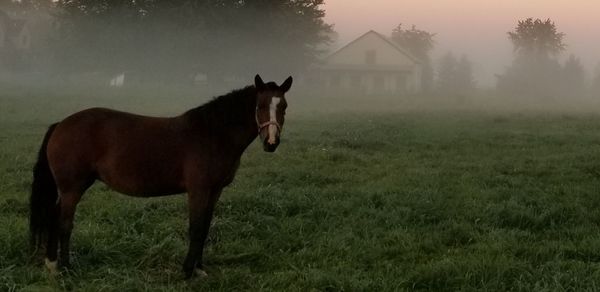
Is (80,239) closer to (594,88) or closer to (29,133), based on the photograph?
(29,133)

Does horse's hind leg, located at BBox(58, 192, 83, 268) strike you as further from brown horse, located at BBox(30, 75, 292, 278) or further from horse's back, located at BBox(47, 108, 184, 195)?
horse's back, located at BBox(47, 108, 184, 195)

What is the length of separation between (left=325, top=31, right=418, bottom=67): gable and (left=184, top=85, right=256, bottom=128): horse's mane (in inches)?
2642

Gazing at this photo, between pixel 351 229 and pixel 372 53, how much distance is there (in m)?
67.0

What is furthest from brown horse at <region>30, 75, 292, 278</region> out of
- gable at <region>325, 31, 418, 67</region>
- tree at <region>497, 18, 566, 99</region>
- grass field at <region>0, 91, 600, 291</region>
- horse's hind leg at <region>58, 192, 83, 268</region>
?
tree at <region>497, 18, 566, 99</region>

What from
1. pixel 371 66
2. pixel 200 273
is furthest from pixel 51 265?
pixel 371 66

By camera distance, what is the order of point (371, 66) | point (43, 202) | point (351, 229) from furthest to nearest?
point (371, 66) → point (351, 229) → point (43, 202)

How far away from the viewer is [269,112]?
17.3ft

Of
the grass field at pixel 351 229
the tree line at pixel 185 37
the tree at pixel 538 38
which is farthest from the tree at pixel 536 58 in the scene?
the grass field at pixel 351 229

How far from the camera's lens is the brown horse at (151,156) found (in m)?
5.41

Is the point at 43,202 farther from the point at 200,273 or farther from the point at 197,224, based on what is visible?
the point at 200,273

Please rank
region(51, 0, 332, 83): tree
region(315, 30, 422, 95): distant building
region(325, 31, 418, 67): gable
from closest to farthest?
region(51, 0, 332, 83): tree < region(315, 30, 422, 95): distant building < region(325, 31, 418, 67): gable

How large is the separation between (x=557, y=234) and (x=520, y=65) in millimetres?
89863

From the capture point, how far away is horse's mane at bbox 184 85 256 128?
18.4 feet

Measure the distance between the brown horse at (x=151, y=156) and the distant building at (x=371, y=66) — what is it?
212 ft
